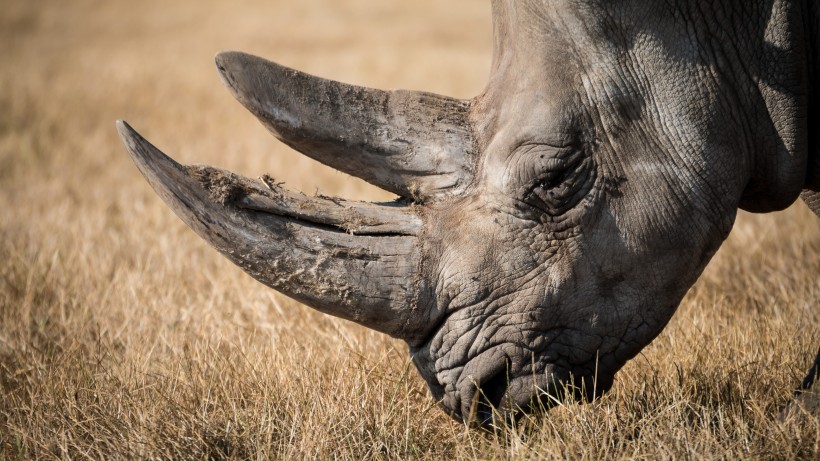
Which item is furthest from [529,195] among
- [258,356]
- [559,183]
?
[258,356]

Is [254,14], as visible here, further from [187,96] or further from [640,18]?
[640,18]

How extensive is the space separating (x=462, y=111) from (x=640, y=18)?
658 mm

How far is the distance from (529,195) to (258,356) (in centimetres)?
143

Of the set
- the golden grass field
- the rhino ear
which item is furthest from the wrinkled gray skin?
the golden grass field

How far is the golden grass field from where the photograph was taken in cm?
286

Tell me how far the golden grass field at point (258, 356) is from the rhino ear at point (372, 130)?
83 cm

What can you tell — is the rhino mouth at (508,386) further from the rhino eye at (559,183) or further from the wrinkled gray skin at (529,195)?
the rhino eye at (559,183)

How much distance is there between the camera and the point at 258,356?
3.50m

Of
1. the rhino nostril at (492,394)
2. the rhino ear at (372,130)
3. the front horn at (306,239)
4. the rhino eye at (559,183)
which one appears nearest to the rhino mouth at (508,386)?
the rhino nostril at (492,394)

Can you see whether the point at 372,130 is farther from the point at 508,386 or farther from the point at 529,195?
the point at 508,386

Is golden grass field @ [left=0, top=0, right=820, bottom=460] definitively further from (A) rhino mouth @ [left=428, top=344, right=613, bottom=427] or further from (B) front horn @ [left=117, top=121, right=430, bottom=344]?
(B) front horn @ [left=117, top=121, right=430, bottom=344]

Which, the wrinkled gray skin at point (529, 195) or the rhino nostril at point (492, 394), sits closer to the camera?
the wrinkled gray skin at point (529, 195)

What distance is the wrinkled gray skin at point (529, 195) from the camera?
8.86ft

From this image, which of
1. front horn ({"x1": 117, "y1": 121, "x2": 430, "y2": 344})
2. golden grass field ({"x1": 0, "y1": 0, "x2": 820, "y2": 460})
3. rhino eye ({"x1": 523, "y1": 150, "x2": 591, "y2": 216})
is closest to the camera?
front horn ({"x1": 117, "y1": 121, "x2": 430, "y2": 344})
